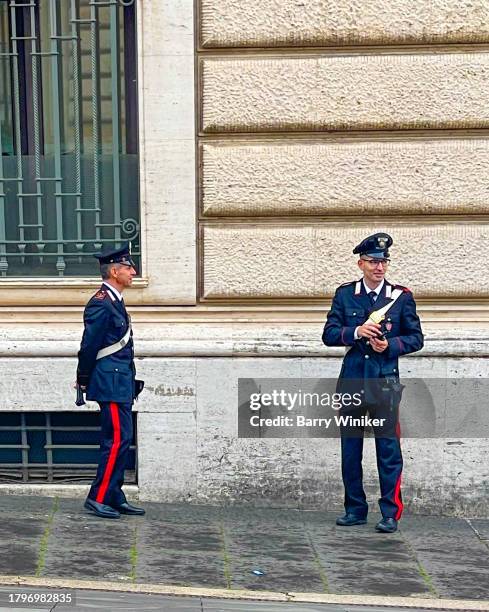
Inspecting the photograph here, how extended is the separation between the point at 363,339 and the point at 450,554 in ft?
4.56

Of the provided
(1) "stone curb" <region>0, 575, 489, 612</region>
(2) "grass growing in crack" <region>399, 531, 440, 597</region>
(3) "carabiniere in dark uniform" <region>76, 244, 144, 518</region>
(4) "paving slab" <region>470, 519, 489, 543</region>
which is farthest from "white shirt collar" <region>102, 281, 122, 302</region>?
(4) "paving slab" <region>470, 519, 489, 543</region>

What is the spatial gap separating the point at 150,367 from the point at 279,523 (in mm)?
1340

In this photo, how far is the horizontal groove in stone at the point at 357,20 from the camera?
280 inches

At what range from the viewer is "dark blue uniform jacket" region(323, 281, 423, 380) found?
6.59 meters

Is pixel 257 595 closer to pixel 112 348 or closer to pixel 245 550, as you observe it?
pixel 245 550

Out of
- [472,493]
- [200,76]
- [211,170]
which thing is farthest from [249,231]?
[472,493]

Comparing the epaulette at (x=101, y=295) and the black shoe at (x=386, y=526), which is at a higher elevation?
the epaulette at (x=101, y=295)

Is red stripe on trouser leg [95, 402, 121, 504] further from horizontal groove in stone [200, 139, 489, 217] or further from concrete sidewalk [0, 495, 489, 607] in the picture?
horizontal groove in stone [200, 139, 489, 217]

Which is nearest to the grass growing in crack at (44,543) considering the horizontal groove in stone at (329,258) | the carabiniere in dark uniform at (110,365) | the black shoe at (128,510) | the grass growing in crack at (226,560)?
the carabiniere in dark uniform at (110,365)

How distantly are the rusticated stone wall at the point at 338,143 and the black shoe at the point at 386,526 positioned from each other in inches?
60.9

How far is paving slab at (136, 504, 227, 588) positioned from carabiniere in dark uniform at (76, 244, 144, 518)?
1.20 ft

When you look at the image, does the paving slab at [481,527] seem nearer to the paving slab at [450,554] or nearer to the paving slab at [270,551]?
the paving slab at [450,554]

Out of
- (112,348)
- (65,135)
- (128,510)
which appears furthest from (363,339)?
(65,135)

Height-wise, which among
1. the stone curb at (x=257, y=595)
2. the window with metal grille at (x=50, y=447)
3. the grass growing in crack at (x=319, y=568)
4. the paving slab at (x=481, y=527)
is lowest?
the paving slab at (x=481, y=527)
